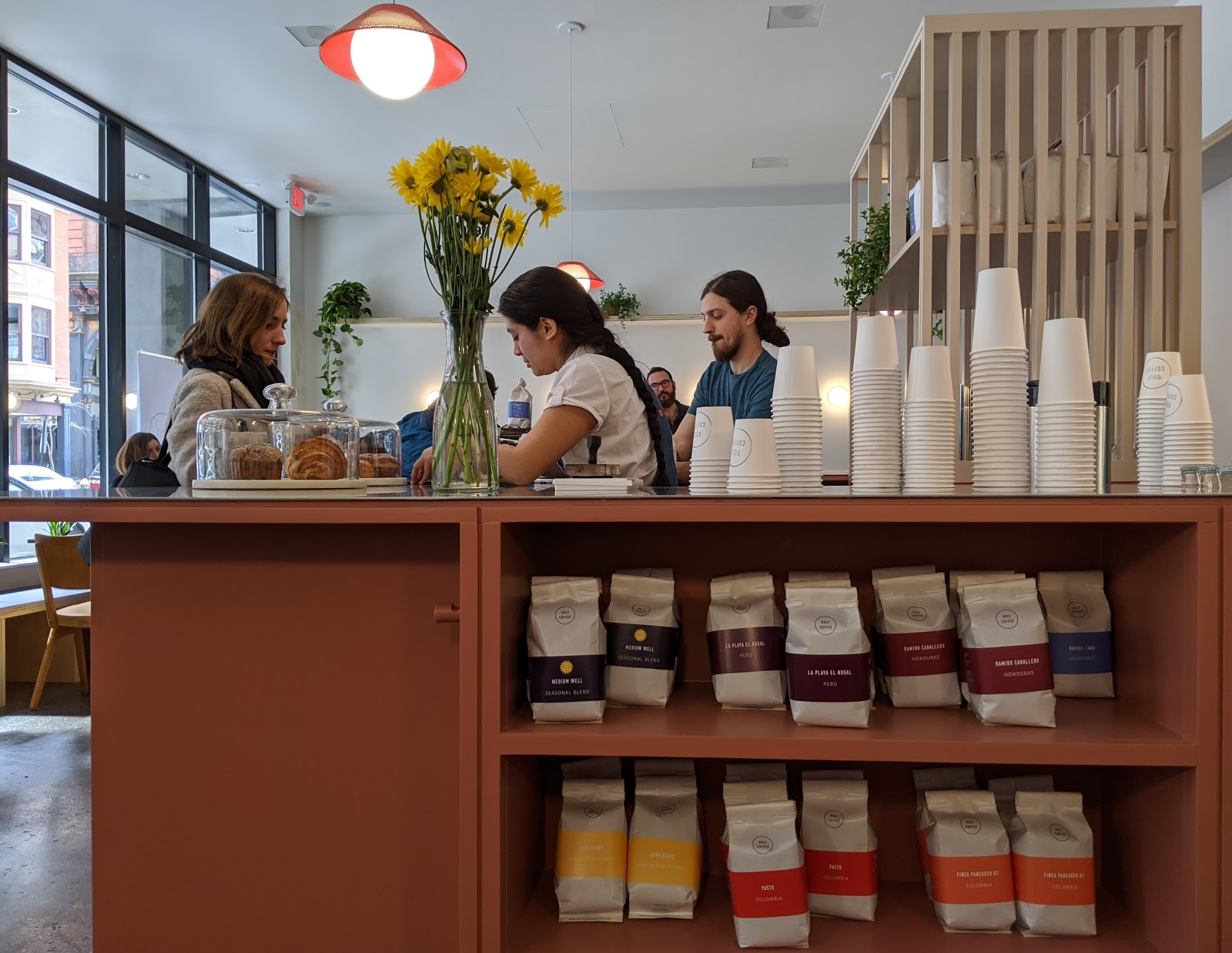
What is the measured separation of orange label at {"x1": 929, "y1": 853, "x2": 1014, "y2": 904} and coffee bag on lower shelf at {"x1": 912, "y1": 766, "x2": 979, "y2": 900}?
10 cm

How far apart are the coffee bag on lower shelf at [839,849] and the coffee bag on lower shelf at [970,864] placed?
0.10m

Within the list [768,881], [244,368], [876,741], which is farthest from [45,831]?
[876,741]

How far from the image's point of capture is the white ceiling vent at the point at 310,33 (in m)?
5.06

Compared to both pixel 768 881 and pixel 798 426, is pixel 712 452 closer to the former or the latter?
pixel 798 426

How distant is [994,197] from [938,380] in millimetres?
1693

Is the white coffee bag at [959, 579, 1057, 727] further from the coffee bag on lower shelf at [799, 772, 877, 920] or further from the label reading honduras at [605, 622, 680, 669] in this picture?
the label reading honduras at [605, 622, 680, 669]

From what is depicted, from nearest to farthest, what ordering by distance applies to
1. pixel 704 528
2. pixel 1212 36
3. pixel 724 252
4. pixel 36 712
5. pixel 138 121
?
pixel 704 528, pixel 1212 36, pixel 36 712, pixel 138 121, pixel 724 252

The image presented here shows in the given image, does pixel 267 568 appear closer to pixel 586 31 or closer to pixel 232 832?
pixel 232 832

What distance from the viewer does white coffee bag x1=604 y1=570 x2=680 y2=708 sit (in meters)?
1.50

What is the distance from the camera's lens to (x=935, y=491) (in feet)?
4.52

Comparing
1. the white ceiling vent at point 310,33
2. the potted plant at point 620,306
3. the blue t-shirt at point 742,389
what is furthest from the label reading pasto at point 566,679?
the potted plant at point 620,306

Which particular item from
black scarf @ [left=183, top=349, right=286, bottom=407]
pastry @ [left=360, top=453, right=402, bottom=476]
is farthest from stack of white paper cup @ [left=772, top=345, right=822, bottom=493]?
black scarf @ [left=183, top=349, right=286, bottom=407]

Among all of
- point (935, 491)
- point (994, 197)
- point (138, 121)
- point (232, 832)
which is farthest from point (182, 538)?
point (138, 121)

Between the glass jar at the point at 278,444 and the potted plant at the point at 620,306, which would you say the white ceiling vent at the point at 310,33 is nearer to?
the potted plant at the point at 620,306
